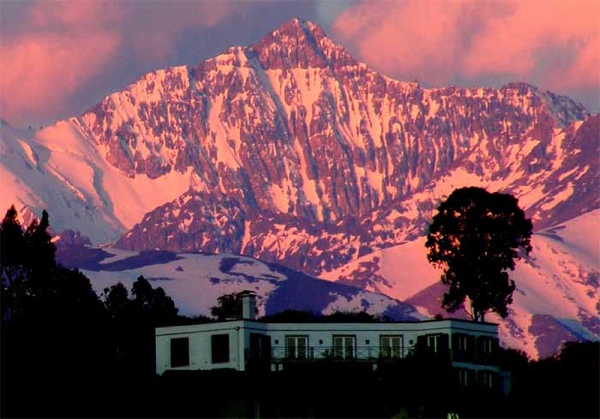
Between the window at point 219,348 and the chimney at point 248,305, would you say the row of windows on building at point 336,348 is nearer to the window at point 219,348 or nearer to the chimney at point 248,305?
the window at point 219,348

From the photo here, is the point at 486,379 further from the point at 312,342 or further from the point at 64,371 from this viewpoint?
the point at 64,371

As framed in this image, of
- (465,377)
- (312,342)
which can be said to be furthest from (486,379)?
(312,342)

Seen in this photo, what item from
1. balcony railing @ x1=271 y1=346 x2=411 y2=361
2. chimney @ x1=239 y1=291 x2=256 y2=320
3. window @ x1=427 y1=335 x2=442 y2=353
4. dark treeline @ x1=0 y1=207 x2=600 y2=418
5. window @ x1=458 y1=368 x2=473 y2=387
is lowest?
dark treeline @ x1=0 y1=207 x2=600 y2=418

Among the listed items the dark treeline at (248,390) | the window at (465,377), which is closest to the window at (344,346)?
the dark treeline at (248,390)

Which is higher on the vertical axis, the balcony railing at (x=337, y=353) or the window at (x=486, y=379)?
the balcony railing at (x=337, y=353)

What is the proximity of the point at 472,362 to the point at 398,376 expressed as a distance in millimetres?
16123

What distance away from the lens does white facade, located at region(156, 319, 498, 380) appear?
166m

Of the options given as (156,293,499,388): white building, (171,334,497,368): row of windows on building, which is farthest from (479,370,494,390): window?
(171,334,497,368): row of windows on building

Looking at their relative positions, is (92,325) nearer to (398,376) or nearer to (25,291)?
(25,291)

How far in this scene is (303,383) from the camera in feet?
502

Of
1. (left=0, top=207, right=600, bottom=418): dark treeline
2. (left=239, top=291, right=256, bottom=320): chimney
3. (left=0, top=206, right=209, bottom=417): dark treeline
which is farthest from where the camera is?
(left=239, top=291, right=256, bottom=320): chimney

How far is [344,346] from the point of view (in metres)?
171

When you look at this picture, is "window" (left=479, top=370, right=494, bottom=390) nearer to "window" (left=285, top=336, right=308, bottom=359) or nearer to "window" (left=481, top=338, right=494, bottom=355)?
"window" (left=481, top=338, right=494, bottom=355)

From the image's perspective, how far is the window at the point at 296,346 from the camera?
168 meters
